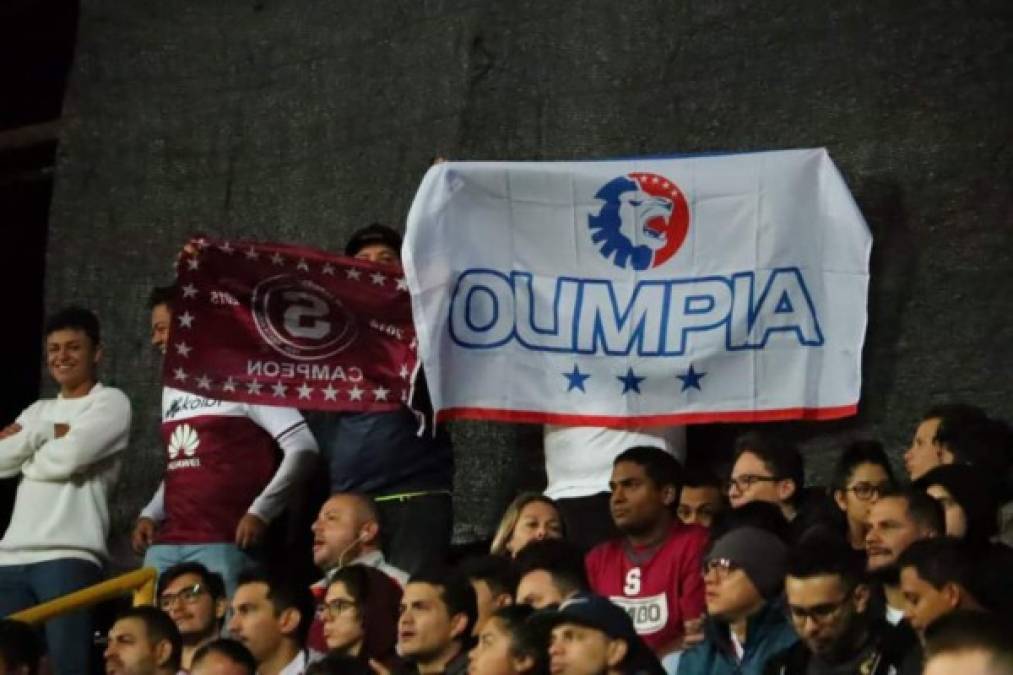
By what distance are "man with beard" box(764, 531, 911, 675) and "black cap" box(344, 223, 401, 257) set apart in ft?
9.23

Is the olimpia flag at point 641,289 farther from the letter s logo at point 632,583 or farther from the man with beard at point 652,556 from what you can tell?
the letter s logo at point 632,583

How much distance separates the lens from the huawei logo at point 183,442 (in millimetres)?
7773

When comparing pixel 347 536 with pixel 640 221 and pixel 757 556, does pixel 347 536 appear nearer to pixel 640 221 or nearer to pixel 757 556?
pixel 640 221

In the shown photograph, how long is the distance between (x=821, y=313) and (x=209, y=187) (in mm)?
3112

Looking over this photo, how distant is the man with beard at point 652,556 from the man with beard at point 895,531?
70 cm

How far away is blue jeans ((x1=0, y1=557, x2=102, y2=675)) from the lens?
773cm

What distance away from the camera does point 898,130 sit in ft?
25.0

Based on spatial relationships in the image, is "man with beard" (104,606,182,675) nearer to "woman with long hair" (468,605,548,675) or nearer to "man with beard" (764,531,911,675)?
"woman with long hair" (468,605,548,675)

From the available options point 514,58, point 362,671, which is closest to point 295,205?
point 514,58

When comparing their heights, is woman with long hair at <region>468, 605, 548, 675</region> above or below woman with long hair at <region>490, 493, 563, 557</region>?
below

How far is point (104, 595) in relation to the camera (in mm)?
7512

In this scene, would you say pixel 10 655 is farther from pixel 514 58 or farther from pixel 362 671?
pixel 514 58

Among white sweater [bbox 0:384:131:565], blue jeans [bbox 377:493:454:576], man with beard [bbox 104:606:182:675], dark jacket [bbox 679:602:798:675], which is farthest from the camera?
white sweater [bbox 0:384:131:565]

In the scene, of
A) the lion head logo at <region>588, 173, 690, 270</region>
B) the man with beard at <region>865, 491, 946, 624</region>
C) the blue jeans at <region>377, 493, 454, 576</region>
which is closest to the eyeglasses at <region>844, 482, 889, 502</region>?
the man with beard at <region>865, 491, 946, 624</region>
